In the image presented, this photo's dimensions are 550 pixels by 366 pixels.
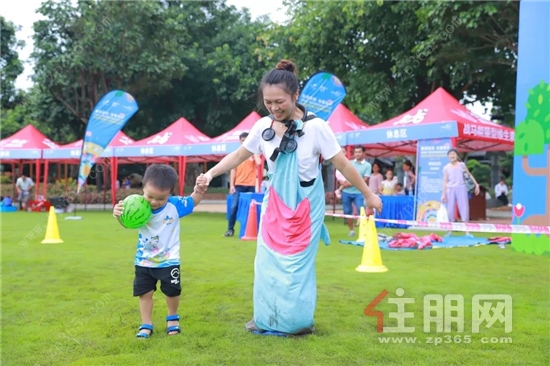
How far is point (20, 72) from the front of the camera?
28.3 metres

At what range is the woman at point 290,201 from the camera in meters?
3.83

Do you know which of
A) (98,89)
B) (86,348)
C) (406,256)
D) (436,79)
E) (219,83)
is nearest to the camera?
(86,348)

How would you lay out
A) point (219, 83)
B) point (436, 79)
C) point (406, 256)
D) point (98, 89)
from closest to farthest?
point (406, 256)
point (436, 79)
point (98, 89)
point (219, 83)

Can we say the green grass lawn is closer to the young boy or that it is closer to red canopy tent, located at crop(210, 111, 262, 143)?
the young boy

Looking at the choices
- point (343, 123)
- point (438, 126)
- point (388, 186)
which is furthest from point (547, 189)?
point (343, 123)

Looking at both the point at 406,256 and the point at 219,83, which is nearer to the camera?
the point at 406,256

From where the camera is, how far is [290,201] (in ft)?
12.7

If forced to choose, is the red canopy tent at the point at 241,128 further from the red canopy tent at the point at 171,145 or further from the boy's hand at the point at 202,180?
the boy's hand at the point at 202,180

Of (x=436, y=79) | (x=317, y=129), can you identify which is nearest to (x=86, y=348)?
(x=317, y=129)

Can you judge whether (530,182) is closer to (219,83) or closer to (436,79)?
(436,79)

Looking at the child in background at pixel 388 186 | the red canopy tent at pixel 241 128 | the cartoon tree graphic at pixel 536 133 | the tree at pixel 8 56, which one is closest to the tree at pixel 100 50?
the tree at pixel 8 56

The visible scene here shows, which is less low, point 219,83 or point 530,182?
point 219,83

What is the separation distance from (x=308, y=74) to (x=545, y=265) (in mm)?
14184

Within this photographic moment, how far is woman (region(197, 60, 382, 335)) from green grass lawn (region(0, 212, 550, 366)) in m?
0.22
